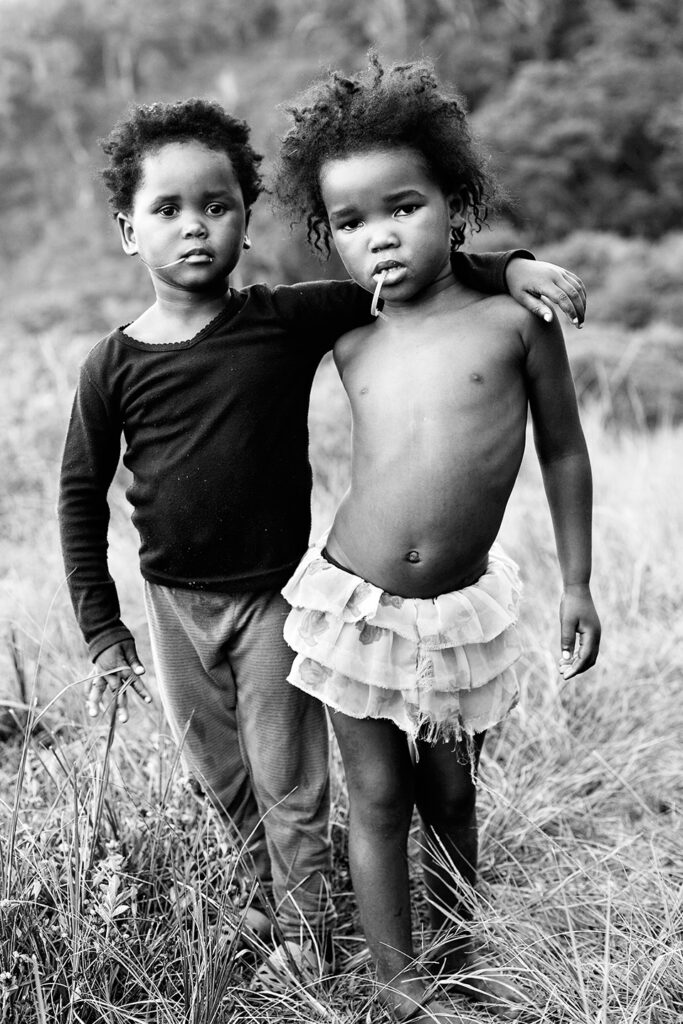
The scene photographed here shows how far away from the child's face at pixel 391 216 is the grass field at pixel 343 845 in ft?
3.26

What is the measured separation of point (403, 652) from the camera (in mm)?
1797

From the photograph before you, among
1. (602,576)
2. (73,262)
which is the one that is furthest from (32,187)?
(602,576)

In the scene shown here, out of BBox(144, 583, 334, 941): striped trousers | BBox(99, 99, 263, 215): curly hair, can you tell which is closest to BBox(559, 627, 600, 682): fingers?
BBox(144, 583, 334, 941): striped trousers

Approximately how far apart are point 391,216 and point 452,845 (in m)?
1.24

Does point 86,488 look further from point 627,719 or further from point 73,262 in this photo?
point 73,262

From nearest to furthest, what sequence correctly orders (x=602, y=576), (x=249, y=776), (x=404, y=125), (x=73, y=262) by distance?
(x=404, y=125)
(x=249, y=776)
(x=602, y=576)
(x=73, y=262)

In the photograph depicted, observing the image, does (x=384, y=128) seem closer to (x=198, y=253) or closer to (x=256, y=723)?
(x=198, y=253)

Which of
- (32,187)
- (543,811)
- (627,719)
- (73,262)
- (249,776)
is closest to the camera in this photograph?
(249,776)

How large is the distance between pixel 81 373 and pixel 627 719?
184cm

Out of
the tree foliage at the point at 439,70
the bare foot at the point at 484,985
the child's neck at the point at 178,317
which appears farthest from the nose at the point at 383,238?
the tree foliage at the point at 439,70

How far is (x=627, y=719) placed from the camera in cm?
278

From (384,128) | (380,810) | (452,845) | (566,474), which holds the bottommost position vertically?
(452,845)

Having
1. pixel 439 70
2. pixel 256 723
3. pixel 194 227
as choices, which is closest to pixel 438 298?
pixel 194 227

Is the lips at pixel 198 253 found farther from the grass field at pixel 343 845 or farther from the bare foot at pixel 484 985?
the bare foot at pixel 484 985
